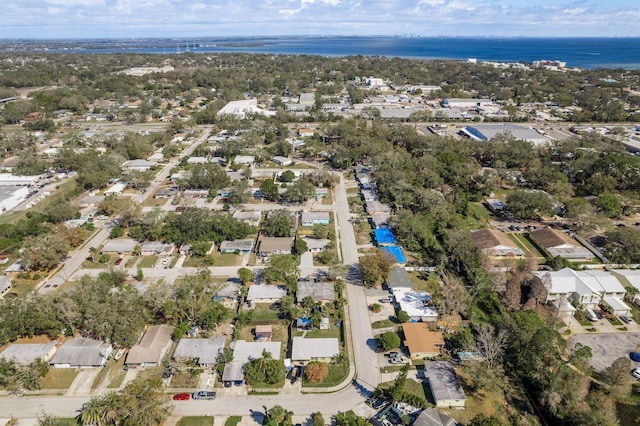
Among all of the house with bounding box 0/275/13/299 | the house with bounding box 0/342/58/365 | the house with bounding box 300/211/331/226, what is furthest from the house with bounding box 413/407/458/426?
the house with bounding box 0/275/13/299

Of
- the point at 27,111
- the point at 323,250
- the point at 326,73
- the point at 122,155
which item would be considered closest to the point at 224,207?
the point at 323,250

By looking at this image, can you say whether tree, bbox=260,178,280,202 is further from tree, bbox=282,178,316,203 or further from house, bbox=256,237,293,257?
house, bbox=256,237,293,257

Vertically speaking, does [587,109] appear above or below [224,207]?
above

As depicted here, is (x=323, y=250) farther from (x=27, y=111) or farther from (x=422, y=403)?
(x=27, y=111)

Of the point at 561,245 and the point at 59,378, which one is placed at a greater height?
the point at 561,245

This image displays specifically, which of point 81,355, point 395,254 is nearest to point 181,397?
point 81,355

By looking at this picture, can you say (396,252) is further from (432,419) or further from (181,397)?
(181,397)
